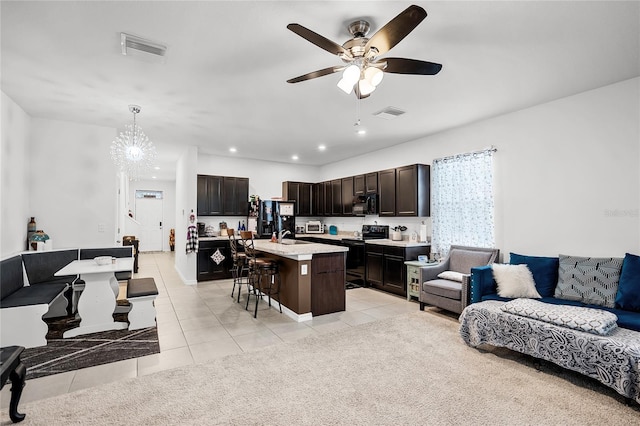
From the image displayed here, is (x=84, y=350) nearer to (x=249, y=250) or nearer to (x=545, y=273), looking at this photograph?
(x=249, y=250)

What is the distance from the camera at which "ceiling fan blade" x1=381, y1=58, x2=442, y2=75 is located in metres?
→ 2.17

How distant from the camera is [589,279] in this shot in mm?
3227

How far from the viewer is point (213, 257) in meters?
6.52

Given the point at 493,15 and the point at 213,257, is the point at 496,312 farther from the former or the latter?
the point at 213,257

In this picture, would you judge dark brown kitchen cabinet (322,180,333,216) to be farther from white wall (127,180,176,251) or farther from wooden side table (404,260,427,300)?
white wall (127,180,176,251)

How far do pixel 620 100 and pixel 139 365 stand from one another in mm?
5665

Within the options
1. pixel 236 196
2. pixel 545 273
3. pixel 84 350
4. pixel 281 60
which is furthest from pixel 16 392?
pixel 236 196

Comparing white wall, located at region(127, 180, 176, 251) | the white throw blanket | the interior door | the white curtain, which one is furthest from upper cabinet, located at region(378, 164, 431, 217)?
the interior door

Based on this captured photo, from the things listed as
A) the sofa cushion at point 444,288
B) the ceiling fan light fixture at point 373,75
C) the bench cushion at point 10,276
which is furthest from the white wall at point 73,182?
the sofa cushion at point 444,288

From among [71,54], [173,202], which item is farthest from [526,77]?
[173,202]

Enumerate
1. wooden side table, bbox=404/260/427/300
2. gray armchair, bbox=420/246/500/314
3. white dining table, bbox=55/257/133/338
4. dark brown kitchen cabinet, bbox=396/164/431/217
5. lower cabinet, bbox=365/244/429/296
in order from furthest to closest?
dark brown kitchen cabinet, bbox=396/164/431/217
lower cabinet, bbox=365/244/429/296
wooden side table, bbox=404/260/427/300
gray armchair, bbox=420/246/500/314
white dining table, bbox=55/257/133/338

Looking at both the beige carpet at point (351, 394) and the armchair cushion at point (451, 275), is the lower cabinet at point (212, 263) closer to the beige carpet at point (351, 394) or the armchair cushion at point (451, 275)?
the beige carpet at point (351, 394)

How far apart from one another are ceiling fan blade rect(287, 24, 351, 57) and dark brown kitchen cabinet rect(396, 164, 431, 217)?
3500 mm

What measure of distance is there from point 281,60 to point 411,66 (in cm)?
127
